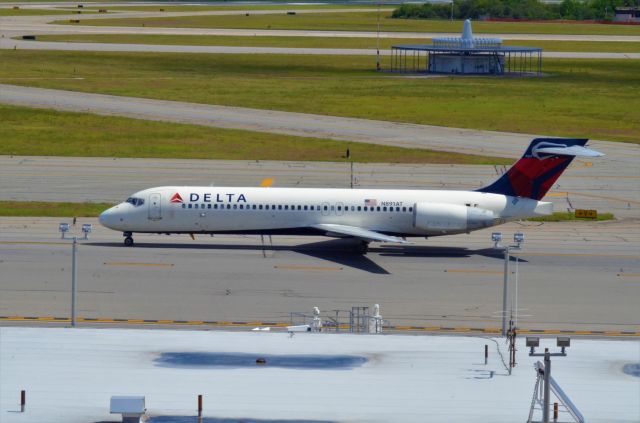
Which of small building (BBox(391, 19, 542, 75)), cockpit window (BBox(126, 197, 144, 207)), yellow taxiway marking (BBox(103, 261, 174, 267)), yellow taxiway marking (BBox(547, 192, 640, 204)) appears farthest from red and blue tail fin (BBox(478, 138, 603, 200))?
small building (BBox(391, 19, 542, 75))

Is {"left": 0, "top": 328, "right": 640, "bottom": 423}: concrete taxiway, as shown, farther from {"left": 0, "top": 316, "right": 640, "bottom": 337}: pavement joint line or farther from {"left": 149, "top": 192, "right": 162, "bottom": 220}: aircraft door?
{"left": 149, "top": 192, "right": 162, "bottom": 220}: aircraft door

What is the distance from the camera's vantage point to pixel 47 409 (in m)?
26.8

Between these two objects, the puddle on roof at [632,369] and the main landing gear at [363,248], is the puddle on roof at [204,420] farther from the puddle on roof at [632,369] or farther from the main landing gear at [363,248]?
the main landing gear at [363,248]

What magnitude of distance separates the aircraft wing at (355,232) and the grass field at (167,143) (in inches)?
1119

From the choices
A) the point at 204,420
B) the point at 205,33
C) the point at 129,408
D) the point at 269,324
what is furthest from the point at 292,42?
the point at 129,408

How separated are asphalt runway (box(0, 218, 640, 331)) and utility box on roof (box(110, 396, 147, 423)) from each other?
17838 millimetres

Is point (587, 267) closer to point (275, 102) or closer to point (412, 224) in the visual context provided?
point (412, 224)

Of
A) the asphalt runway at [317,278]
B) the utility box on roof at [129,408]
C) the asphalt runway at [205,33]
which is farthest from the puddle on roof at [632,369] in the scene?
the asphalt runway at [205,33]

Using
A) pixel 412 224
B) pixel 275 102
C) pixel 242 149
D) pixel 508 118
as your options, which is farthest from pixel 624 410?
pixel 275 102

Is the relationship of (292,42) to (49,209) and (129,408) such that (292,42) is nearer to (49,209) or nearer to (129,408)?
(49,209)

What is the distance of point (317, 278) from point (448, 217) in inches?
300

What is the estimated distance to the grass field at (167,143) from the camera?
83688 millimetres

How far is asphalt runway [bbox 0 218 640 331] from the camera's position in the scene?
44719 mm

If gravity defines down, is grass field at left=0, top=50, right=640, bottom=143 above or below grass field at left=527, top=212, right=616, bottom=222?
above
